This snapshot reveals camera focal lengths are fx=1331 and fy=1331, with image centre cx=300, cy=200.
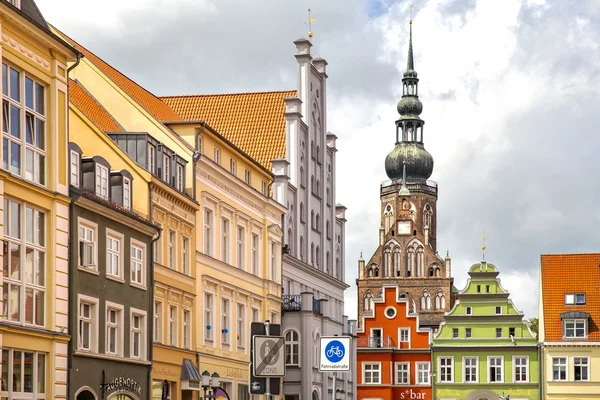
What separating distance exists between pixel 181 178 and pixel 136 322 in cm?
698

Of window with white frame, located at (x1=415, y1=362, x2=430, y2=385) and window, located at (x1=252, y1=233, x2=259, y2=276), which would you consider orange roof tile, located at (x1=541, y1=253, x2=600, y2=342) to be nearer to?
window with white frame, located at (x1=415, y1=362, x2=430, y2=385)

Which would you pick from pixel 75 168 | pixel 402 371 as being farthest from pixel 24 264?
pixel 402 371

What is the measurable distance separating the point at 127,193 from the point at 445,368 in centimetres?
4764

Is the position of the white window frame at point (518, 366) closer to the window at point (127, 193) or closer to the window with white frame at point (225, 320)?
the window with white frame at point (225, 320)

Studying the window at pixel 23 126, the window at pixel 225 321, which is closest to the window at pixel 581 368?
the window at pixel 225 321

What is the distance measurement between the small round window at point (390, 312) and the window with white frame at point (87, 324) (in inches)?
2127

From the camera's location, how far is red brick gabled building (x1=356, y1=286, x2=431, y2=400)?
8456cm

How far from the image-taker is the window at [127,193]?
3672 centimetres

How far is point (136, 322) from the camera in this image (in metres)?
36.8

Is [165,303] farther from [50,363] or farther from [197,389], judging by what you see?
Result: [50,363]

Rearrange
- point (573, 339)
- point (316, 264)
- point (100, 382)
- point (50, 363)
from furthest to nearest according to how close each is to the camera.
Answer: point (573, 339)
point (316, 264)
point (100, 382)
point (50, 363)

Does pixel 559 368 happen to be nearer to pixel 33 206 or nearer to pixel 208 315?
pixel 208 315

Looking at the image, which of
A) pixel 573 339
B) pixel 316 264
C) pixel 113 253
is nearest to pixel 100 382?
pixel 113 253

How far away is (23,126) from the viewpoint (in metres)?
27.6
